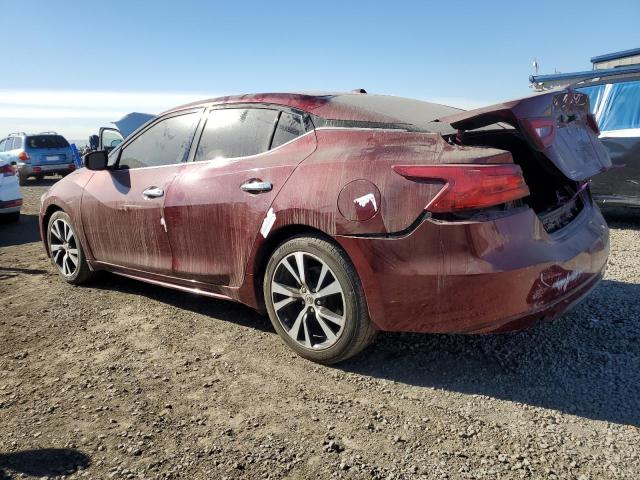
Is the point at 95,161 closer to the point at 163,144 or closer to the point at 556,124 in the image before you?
the point at 163,144

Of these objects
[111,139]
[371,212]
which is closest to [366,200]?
[371,212]

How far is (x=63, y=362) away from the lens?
124 inches

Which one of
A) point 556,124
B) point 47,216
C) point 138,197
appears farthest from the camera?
point 47,216

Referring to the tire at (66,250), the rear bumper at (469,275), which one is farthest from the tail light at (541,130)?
the tire at (66,250)

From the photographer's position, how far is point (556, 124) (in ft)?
8.86

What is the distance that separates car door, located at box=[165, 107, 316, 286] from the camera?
307cm

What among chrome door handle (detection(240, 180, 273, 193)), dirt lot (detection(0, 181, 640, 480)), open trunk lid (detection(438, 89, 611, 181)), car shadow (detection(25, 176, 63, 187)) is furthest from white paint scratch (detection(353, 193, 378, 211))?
car shadow (detection(25, 176, 63, 187))

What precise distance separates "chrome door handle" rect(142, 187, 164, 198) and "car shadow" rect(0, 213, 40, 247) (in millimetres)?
4399

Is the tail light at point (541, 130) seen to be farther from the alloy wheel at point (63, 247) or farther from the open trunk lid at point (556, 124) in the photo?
the alloy wheel at point (63, 247)

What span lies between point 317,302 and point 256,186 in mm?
801

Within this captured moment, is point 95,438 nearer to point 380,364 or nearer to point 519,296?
point 380,364

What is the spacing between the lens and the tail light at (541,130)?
8.21 ft

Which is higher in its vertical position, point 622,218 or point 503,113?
point 503,113

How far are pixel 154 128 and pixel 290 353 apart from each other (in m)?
2.20
